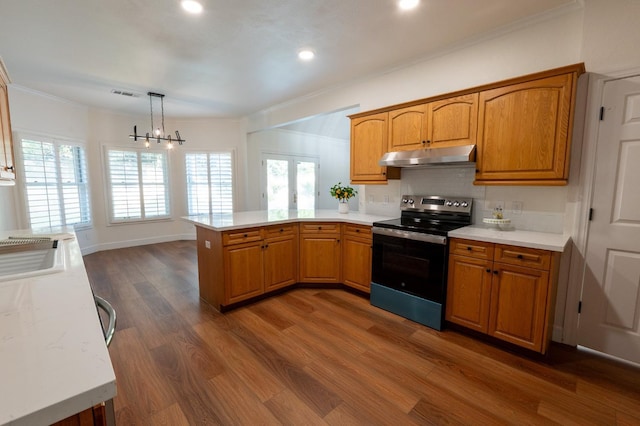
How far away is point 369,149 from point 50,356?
3.15m

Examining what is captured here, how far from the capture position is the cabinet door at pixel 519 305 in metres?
2.11

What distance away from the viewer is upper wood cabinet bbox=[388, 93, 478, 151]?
258 cm

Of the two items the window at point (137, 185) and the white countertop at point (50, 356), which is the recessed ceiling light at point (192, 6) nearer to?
the white countertop at point (50, 356)

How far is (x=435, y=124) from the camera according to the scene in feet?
9.12

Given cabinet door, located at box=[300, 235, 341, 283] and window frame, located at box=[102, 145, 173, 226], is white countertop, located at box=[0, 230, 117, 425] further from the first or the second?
window frame, located at box=[102, 145, 173, 226]

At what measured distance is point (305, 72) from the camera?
3.51 m

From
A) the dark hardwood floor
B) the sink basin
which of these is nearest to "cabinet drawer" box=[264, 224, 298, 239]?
the dark hardwood floor

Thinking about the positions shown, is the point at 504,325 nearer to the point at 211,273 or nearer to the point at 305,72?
the point at 211,273

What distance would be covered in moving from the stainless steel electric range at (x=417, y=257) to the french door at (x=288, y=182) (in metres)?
3.81

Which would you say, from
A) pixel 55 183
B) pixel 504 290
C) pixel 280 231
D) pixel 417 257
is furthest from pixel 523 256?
pixel 55 183

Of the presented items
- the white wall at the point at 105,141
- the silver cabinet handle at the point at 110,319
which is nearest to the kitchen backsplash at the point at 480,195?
the silver cabinet handle at the point at 110,319

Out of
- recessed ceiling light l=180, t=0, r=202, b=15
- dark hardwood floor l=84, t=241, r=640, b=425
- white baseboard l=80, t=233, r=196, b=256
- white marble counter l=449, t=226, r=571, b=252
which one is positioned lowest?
dark hardwood floor l=84, t=241, r=640, b=425

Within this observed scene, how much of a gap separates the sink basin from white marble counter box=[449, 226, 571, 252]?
2894 mm

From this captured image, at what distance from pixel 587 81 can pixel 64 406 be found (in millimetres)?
3349
